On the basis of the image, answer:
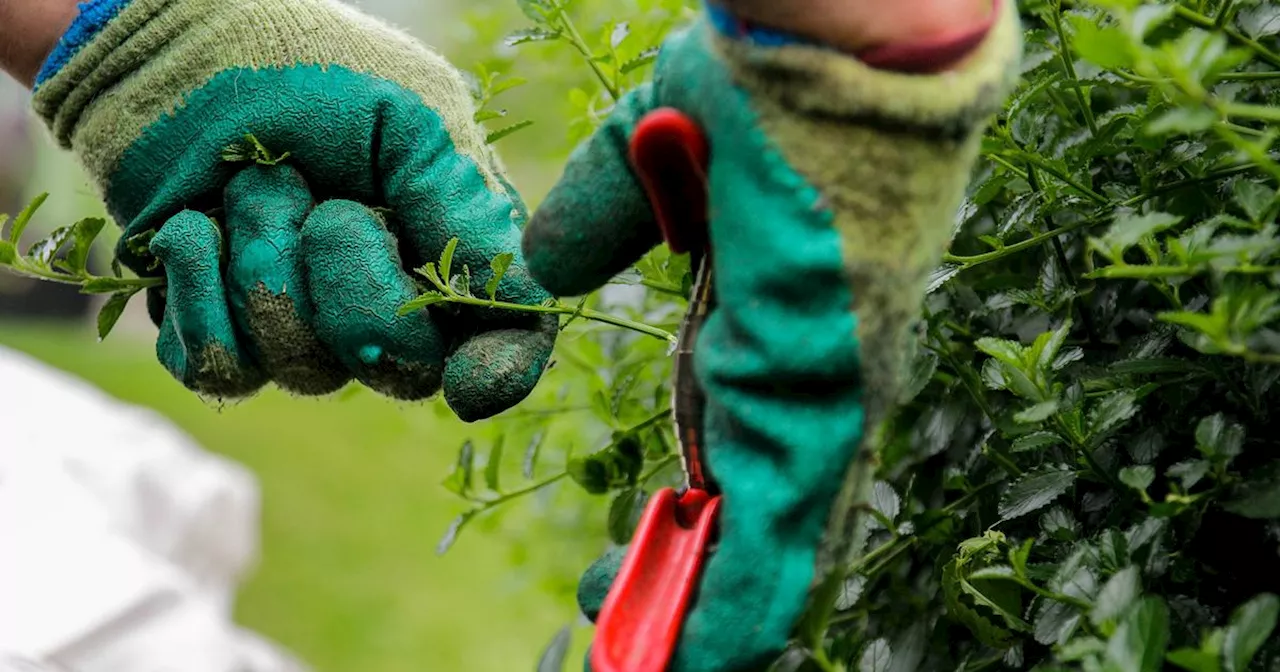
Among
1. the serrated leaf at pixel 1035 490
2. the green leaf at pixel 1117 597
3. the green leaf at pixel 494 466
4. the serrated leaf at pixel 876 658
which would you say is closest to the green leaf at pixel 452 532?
the green leaf at pixel 494 466

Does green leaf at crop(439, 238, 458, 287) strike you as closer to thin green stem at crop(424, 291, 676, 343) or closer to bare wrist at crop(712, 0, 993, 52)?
thin green stem at crop(424, 291, 676, 343)

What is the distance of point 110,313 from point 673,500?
0.56 m

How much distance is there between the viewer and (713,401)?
0.63 m

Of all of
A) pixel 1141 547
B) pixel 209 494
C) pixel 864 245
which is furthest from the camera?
pixel 209 494

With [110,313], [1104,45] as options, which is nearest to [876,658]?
[1104,45]

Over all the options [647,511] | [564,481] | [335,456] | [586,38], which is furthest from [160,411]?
[647,511]

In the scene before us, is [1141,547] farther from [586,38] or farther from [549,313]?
[586,38]

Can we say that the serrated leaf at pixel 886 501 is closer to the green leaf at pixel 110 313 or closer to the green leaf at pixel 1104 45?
the green leaf at pixel 1104 45

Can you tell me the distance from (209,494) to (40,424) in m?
0.47

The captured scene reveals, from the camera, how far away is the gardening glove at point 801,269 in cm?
58

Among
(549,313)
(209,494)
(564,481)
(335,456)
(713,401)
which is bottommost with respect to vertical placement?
→ (335,456)

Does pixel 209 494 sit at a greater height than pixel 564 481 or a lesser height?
lesser

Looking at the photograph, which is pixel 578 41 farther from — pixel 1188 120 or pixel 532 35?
pixel 1188 120

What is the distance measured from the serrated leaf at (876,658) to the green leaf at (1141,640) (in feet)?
0.82
